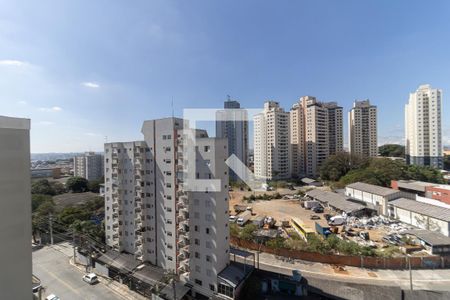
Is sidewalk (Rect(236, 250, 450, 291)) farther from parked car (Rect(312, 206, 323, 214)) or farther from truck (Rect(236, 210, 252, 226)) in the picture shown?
parked car (Rect(312, 206, 323, 214))

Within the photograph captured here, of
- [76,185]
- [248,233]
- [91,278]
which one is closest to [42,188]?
[76,185]

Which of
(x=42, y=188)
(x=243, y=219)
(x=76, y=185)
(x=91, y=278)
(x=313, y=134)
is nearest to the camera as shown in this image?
(x=91, y=278)

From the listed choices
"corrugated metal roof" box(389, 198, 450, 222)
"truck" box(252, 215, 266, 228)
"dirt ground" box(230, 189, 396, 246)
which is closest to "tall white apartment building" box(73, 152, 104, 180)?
"dirt ground" box(230, 189, 396, 246)

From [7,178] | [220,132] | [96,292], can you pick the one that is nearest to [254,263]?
[96,292]

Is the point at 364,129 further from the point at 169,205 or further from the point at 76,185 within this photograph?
the point at 76,185

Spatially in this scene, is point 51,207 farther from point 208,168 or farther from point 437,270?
point 437,270

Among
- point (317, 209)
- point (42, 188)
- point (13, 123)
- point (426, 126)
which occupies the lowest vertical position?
point (317, 209)
